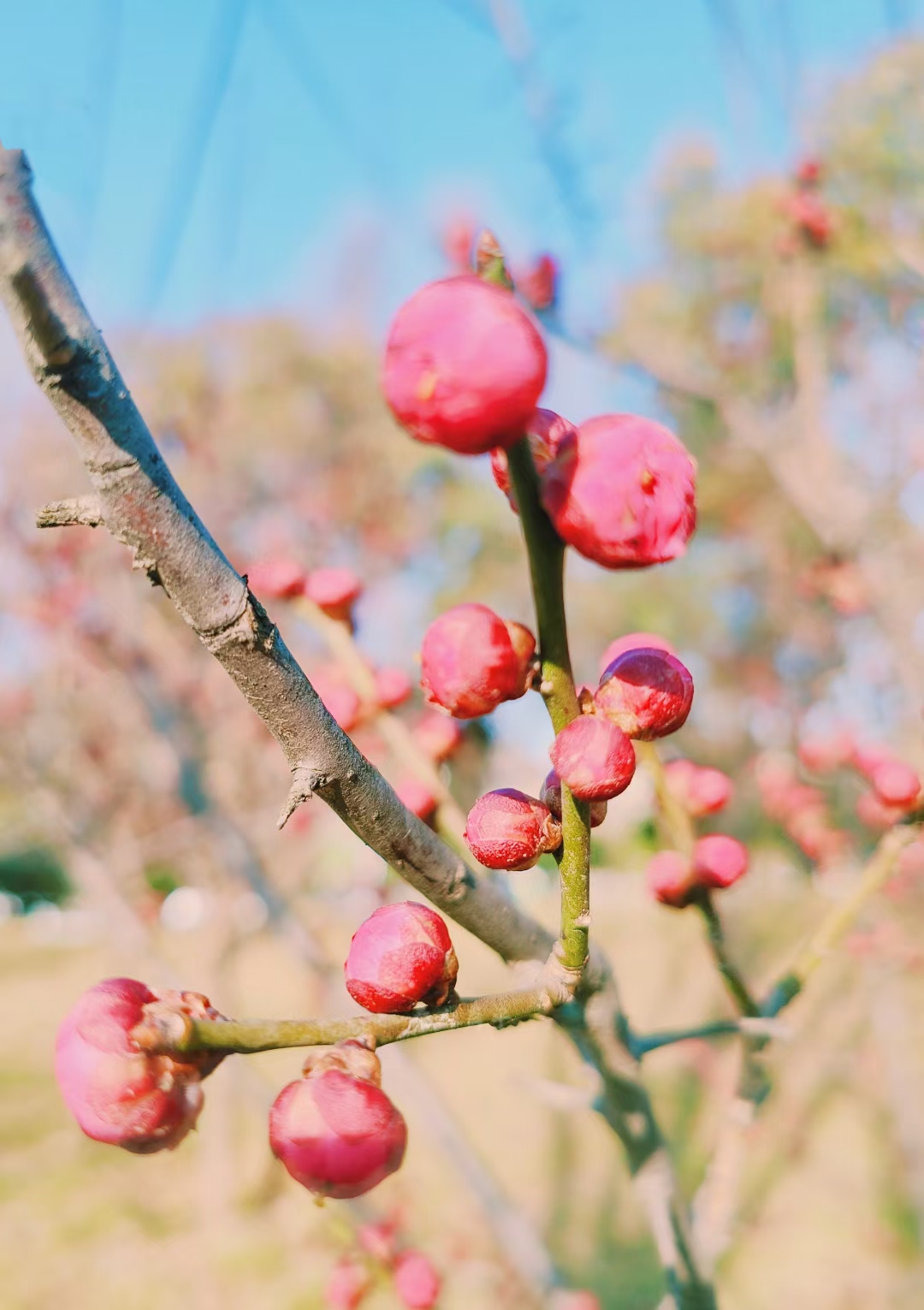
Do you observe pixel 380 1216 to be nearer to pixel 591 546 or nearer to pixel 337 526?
pixel 591 546

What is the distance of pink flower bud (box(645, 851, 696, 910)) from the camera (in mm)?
1276

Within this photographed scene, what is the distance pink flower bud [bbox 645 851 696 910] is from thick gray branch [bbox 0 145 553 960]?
1.75ft

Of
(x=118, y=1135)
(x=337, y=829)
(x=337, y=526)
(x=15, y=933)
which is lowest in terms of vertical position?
(x=118, y=1135)

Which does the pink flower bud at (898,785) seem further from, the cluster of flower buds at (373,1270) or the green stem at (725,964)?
the cluster of flower buds at (373,1270)

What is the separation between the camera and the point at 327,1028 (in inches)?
28.4

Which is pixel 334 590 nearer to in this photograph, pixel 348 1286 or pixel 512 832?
pixel 512 832

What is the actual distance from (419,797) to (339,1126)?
1.84 feet

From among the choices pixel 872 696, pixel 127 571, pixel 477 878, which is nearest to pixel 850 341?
pixel 872 696

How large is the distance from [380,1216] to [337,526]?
9.90m

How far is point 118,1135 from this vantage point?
0.79m

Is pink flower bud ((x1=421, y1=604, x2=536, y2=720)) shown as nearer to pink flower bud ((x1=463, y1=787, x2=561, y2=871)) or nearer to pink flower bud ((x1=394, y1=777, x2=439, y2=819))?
pink flower bud ((x1=463, y1=787, x2=561, y2=871))

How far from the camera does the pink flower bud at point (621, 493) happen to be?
64 cm

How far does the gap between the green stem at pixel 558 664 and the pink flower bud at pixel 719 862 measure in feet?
1.65

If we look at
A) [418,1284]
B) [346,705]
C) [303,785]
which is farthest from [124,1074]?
[418,1284]
